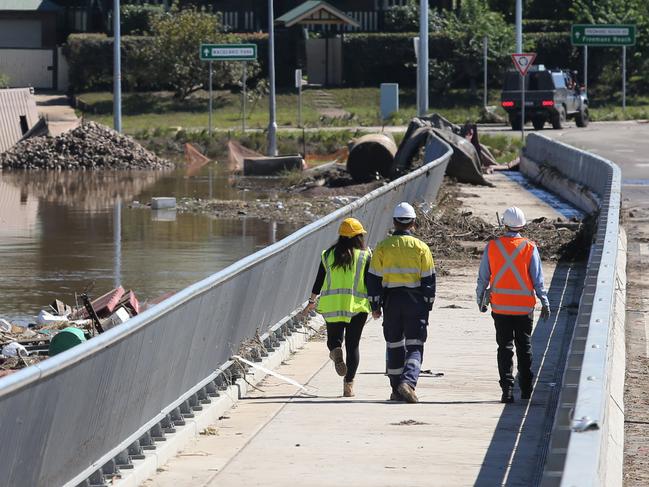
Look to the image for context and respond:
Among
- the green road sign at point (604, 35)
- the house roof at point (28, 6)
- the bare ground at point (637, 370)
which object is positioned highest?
the house roof at point (28, 6)

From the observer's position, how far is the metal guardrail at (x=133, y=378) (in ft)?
21.7

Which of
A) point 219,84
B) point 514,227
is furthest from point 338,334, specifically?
point 219,84

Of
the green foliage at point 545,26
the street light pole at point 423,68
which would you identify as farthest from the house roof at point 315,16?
the street light pole at point 423,68

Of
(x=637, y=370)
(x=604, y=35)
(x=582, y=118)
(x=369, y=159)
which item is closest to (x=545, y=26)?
(x=604, y=35)

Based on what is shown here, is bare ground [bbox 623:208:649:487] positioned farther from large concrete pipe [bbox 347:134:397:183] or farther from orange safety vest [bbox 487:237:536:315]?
large concrete pipe [bbox 347:134:397:183]

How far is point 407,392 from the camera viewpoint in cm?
1057

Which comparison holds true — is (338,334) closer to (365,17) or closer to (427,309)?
(427,309)

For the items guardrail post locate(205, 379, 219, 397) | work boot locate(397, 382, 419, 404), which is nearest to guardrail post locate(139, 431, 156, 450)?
guardrail post locate(205, 379, 219, 397)

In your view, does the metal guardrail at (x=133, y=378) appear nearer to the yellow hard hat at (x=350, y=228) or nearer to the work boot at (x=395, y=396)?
the yellow hard hat at (x=350, y=228)

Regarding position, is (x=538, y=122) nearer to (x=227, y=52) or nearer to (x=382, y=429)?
(x=227, y=52)

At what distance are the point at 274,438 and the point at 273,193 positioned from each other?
73.1 ft

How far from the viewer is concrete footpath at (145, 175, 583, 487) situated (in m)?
8.38

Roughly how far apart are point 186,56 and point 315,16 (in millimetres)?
8071

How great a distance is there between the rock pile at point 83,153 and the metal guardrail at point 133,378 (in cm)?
2728
